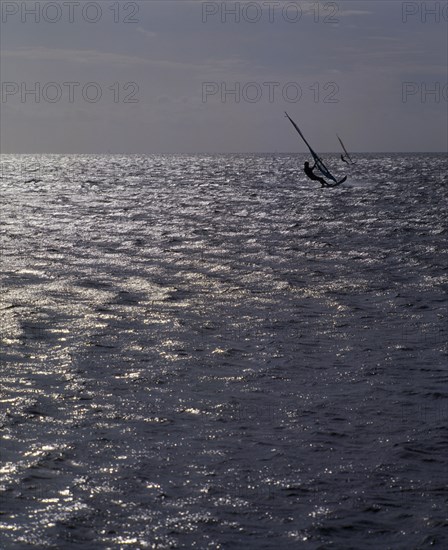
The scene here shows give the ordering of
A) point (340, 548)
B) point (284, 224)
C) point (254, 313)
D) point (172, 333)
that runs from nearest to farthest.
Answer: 1. point (340, 548)
2. point (172, 333)
3. point (254, 313)
4. point (284, 224)

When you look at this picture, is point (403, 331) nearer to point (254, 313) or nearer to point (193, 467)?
point (254, 313)

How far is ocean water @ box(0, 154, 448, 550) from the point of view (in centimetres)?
1070

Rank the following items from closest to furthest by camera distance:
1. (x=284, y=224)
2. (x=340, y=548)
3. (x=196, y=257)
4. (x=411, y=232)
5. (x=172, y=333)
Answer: (x=340, y=548)
(x=172, y=333)
(x=196, y=257)
(x=411, y=232)
(x=284, y=224)

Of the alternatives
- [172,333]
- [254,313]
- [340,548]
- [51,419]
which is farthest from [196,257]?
[340,548]

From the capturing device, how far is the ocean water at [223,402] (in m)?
10.7

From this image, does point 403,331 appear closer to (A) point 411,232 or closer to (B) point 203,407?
(B) point 203,407

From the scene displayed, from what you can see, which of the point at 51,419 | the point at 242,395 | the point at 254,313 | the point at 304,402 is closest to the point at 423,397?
the point at 304,402

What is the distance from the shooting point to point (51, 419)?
1410 cm

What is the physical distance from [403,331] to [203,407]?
7.03 meters

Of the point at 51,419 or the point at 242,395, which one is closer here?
the point at 51,419

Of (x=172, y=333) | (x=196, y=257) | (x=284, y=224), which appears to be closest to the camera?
(x=172, y=333)

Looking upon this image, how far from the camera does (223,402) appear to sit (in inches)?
596

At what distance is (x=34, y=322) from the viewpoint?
68.6 ft

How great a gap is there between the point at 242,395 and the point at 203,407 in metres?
0.90
